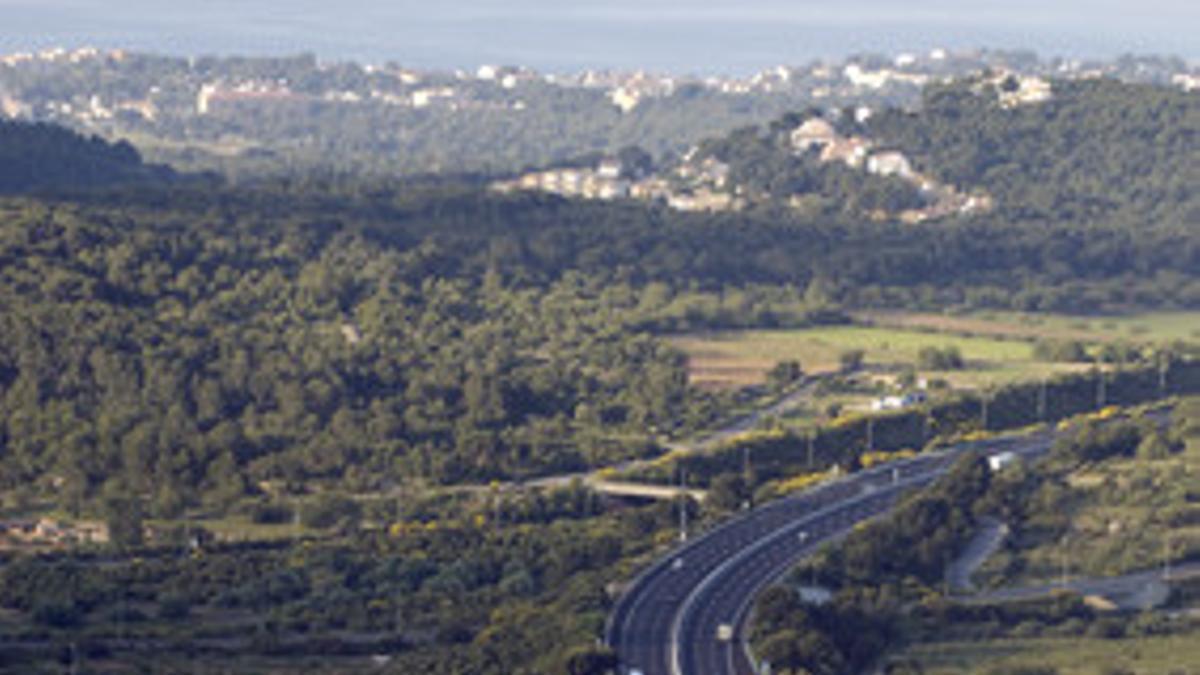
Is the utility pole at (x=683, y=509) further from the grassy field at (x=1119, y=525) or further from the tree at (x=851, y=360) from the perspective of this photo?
Answer: the tree at (x=851, y=360)

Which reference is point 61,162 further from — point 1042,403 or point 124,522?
point 124,522

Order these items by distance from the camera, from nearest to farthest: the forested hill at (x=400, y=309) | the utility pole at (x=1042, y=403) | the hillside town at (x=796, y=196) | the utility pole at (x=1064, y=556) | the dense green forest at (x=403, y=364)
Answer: the dense green forest at (x=403, y=364) → the utility pole at (x=1064, y=556) → the forested hill at (x=400, y=309) → the utility pole at (x=1042, y=403) → the hillside town at (x=796, y=196)

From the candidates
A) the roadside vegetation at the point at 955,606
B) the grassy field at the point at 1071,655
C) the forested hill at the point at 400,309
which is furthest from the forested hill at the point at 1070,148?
the grassy field at the point at 1071,655

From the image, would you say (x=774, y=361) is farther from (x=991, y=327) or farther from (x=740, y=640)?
(x=740, y=640)

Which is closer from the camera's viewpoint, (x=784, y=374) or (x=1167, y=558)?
(x=1167, y=558)

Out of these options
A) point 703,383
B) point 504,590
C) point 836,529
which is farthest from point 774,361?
point 504,590

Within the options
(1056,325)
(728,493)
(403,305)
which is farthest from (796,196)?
(728,493)
